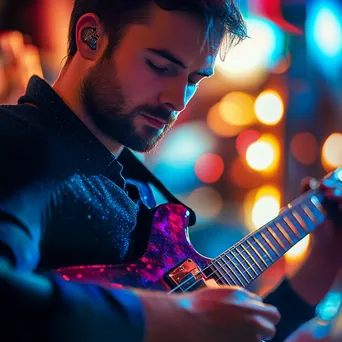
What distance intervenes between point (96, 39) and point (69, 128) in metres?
0.24

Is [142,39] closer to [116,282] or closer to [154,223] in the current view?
[154,223]

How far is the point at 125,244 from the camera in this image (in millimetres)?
888

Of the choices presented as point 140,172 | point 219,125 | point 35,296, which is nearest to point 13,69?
point 140,172

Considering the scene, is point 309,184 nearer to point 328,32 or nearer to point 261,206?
point 328,32

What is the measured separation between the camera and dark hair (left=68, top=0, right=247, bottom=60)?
954 mm

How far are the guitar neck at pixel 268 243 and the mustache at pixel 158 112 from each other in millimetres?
325

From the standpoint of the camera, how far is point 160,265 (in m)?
0.86

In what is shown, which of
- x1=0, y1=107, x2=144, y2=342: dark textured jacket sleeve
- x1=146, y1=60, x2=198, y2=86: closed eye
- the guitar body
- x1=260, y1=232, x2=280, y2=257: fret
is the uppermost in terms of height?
x1=146, y1=60, x2=198, y2=86: closed eye

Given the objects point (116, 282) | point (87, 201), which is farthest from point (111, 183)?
point (116, 282)

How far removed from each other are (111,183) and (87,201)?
0.35 feet

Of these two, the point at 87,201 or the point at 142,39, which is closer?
the point at 87,201

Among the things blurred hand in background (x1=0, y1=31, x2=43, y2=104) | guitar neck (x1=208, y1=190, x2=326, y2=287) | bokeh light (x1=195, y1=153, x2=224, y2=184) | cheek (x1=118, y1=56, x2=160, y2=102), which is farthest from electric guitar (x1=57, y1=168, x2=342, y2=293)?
bokeh light (x1=195, y1=153, x2=224, y2=184)

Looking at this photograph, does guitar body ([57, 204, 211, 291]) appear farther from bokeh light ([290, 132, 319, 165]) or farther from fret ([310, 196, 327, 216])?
bokeh light ([290, 132, 319, 165])

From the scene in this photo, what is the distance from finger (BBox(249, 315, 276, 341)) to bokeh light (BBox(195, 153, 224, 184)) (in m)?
2.69
